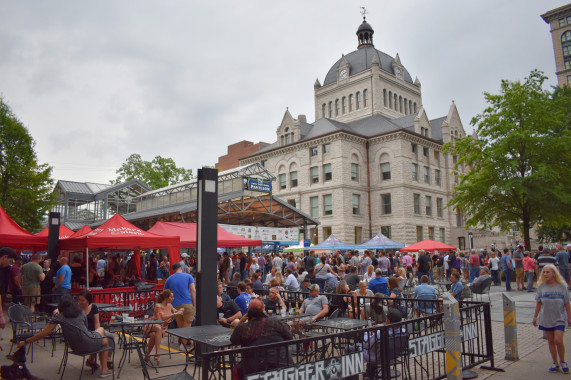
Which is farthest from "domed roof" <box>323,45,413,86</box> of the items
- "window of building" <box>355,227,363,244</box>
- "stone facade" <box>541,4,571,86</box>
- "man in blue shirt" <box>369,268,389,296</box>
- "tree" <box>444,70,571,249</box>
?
"man in blue shirt" <box>369,268,389,296</box>

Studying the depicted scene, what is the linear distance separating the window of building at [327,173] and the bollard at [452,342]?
1463 inches

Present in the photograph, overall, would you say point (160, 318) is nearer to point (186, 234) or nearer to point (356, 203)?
point (186, 234)

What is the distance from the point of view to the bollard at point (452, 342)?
611cm

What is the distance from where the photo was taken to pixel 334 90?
54.6m

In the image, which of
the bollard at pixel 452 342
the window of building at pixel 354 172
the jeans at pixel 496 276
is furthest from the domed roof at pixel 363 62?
the bollard at pixel 452 342

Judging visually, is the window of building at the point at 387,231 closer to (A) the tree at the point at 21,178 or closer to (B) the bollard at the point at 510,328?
(A) the tree at the point at 21,178

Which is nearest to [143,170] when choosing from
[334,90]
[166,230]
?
[334,90]

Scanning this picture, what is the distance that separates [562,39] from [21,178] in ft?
291

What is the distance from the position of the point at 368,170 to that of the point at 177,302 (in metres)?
37.8

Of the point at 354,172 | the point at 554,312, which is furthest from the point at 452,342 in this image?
the point at 354,172

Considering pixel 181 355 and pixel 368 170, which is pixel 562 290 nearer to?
pixel 181 355

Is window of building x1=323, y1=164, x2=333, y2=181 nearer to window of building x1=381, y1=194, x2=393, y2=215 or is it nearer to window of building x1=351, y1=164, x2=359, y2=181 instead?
window of building x1=351, y1=164, x2=359, y2=181

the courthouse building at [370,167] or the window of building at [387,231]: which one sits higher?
the courthouse building at [370,167]

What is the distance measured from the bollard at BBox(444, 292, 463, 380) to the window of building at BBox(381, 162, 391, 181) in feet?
125
